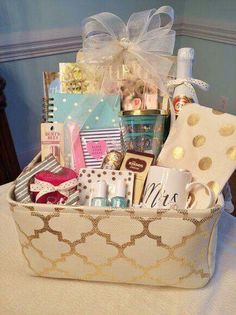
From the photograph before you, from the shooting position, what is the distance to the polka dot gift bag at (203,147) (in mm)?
512

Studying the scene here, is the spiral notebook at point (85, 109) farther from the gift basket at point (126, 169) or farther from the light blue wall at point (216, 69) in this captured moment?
the light blue wall at point (216, 69)

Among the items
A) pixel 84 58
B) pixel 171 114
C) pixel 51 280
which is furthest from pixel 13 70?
pixel 51 280

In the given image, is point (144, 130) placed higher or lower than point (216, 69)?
higher

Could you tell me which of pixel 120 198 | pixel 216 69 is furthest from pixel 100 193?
pixel 216 69

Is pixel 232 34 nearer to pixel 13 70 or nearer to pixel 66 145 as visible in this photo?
pixel 13 70

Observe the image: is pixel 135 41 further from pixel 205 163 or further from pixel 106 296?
pixel 106 296

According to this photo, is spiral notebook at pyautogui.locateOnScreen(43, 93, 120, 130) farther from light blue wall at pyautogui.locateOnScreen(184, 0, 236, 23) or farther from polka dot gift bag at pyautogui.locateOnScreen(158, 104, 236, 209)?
light blue wall at pyautogui.locateOnScreen(184, 0, 236, 23)

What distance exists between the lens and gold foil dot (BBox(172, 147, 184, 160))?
0.57 metres

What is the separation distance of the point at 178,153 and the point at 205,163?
6 cm

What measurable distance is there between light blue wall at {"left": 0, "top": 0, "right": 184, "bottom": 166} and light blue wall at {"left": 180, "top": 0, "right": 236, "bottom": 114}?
377 millimetres

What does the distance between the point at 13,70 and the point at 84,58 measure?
3.79 ft

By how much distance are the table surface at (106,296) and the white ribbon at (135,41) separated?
37cm

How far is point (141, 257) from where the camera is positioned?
19.0 inches

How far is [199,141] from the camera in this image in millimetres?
557
